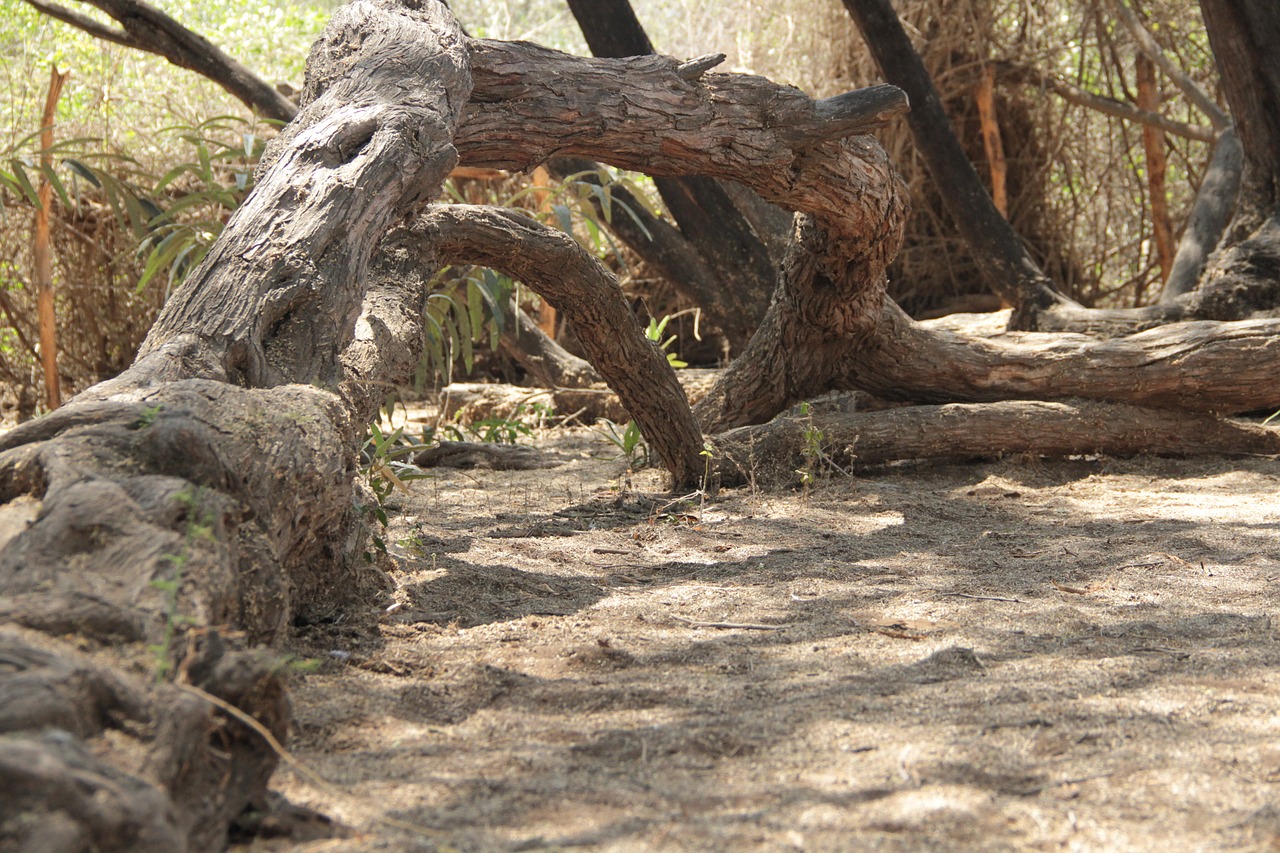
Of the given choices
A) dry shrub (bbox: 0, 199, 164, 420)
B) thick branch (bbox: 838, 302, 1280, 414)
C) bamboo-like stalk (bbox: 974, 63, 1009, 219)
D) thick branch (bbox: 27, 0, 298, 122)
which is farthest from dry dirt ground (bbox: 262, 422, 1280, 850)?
bamboo-like stalk (bbox: 974, 63, 1009, 219)

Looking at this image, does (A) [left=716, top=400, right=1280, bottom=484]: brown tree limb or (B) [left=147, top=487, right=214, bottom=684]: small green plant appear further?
(A) [left=716, top=400, right=1280, bottom=484]: brown tree limb

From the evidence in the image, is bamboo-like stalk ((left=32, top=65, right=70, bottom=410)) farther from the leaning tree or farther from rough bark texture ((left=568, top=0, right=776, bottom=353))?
the leaning tree

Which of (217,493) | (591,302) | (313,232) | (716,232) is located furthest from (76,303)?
(217,493)

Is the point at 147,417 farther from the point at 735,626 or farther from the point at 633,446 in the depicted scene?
the point at 633,446

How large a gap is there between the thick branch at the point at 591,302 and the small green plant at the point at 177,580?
1.76 meters

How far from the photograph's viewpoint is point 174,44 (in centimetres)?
555

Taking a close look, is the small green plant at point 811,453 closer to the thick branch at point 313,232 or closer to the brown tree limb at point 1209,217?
the thick branch at point 313,232

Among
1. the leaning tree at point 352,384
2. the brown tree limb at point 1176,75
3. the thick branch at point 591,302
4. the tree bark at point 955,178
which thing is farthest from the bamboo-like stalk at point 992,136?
the thick branch at point 591,302

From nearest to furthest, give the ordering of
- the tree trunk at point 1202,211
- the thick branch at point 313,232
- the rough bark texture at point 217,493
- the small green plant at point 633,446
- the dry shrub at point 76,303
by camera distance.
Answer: the rough bark texture at point 217,493, the thick branch at point 313,232, the small green plant at point 633,446, the tree trunk at point 1202,211, the dry shrub at point 76,303

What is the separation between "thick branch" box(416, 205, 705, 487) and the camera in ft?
11.5

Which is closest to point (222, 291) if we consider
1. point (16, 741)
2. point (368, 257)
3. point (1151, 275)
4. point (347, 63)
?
point (368, 257)

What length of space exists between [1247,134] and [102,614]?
5710 mm

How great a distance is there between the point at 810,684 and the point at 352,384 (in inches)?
47.2

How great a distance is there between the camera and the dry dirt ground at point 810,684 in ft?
5.19
